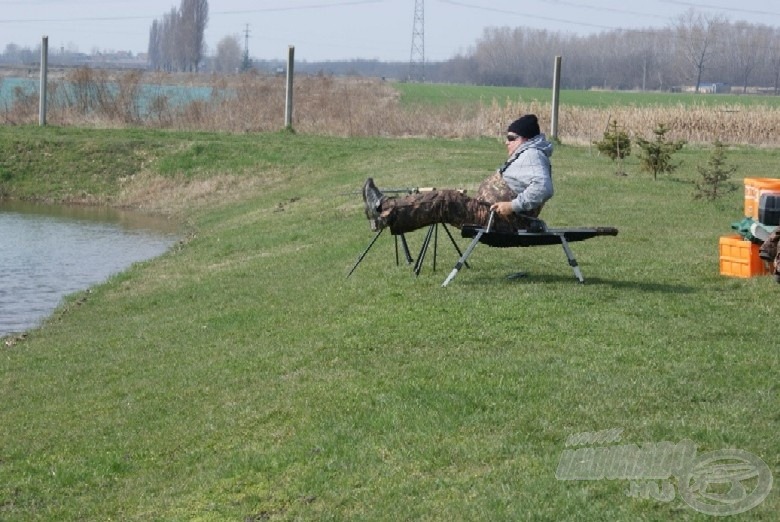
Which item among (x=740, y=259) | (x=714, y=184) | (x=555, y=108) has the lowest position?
(x=740, y=259)

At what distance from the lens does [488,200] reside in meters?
11.3

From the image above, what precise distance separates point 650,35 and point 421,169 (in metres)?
102

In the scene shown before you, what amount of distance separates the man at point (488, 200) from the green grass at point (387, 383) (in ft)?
1.86

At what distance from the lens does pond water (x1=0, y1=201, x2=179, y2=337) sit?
1606cm

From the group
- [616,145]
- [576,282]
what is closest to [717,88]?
[616,145]

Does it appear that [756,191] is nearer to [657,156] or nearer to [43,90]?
[657,156]

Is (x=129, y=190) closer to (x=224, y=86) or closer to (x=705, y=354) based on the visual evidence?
(x=224, y=86)

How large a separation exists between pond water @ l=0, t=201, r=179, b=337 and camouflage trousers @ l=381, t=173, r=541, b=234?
5136 mm

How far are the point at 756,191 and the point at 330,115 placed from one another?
24.4 m

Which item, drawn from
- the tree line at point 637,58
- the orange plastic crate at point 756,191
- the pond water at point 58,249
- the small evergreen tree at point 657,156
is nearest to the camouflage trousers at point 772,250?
the orange plastic crate at point 756,191

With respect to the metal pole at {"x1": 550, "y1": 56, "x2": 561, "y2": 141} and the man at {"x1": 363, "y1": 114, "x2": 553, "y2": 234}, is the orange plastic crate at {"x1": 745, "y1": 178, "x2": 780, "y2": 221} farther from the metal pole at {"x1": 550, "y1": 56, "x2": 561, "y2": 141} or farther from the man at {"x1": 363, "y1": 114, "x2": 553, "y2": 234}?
the metal pole at {"x1": 550, "y1": 56, "x2": 561, "y2": 141}

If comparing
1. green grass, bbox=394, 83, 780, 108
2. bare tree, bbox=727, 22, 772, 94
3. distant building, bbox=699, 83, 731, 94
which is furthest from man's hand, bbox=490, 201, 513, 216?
bare tree, bbox=727, 22, 772, 94

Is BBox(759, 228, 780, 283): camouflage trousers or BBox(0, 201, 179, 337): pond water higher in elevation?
BBox(759, 228, 780, 283): camouflage trousers

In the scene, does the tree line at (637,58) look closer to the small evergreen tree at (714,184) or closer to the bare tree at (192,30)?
the bare tree at (192,30)
